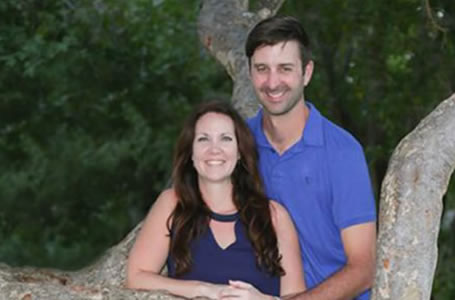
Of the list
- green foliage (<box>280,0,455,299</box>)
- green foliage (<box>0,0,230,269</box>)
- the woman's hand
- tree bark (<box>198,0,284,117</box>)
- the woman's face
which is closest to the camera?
the woman's hand

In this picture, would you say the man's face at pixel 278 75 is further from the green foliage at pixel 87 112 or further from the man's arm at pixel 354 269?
the green foliage at pixel 87 112

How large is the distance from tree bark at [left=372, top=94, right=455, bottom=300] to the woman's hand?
1.65 ft

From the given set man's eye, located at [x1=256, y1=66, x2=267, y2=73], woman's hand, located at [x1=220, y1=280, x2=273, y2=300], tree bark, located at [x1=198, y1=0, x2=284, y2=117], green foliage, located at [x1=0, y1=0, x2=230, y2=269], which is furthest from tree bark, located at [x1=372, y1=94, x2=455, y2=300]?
green foliage, located at [x1=0, y1=0, x2=230, y2=269]

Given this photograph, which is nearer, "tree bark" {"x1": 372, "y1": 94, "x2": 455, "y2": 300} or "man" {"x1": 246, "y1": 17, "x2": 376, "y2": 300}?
"tree bark" {"x1": 372, "y1": 94, "x2": 455, "y2": 300}

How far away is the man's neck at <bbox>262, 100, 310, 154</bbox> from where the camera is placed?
3789mm

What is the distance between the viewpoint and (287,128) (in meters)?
3.80

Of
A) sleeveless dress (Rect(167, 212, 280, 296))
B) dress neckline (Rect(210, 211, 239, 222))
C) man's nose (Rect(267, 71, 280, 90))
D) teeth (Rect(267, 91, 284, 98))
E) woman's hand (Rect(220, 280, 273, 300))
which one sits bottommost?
woman's hand (Rect(220, 280, 273, 300))

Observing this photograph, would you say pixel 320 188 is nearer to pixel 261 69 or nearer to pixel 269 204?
pixel 269 204

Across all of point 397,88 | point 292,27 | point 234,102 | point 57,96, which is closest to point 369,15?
point 397,88

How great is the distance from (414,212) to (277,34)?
3.16 feet

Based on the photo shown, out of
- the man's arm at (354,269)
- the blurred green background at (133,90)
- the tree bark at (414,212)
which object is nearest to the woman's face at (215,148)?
the man's arm at (354,269)

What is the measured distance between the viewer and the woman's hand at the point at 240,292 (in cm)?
340

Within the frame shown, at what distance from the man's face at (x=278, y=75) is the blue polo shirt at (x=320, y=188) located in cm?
12

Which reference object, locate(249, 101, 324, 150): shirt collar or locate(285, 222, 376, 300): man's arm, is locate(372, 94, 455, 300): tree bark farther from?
locate(249, 101, 324, 150): shirt collar
